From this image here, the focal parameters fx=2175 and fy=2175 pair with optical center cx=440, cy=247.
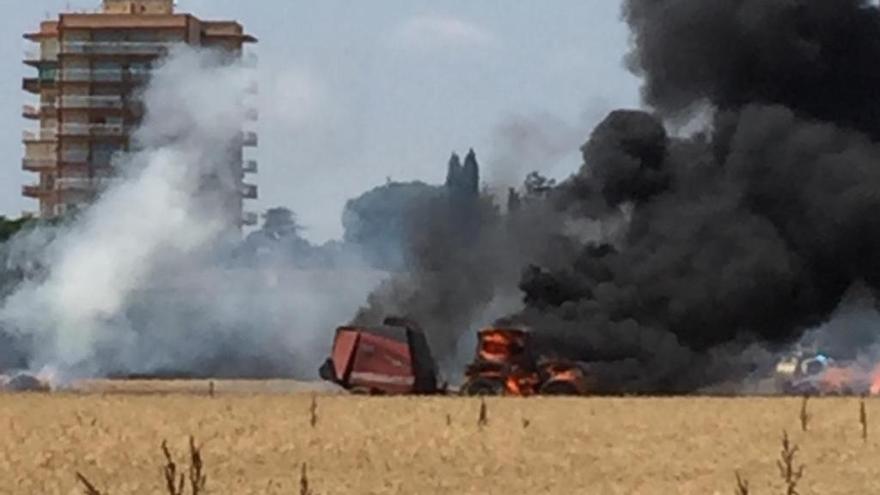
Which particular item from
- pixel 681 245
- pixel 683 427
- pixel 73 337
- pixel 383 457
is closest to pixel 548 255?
pixel 681 245

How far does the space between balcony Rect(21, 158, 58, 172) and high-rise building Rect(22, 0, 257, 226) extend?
7 centimetres

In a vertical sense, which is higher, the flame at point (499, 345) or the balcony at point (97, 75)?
the balcony at point (97, 75)

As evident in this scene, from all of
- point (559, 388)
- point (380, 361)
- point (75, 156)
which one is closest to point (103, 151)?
point (75, 156)

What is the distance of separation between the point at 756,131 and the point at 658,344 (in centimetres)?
869

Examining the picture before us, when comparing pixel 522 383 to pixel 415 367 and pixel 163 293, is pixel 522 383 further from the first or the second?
pixel 163 293

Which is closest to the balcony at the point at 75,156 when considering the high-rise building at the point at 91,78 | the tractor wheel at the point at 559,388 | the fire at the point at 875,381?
the high-rise building at the point at 91,78

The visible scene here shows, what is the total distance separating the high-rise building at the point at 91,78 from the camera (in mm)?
155750

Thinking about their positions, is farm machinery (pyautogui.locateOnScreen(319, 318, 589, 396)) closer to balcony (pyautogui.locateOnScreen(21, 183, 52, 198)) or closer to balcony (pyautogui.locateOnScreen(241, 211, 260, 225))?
balcony (pyautogui.locateOnScreen(241, 211, 260, 225))

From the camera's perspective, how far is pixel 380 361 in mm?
61406

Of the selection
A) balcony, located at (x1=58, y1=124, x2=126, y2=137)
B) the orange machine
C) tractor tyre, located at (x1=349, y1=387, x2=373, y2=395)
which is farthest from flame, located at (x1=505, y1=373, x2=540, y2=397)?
balcony, located at (x1=58, y1=124, x2=126, y2=137)

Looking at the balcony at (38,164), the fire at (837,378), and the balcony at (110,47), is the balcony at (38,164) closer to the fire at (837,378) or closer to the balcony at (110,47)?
the balcony at (110,47)

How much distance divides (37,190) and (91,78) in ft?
34.6

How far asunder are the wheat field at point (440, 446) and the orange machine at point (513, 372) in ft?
27.6

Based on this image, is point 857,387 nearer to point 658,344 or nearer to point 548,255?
point 658,344
